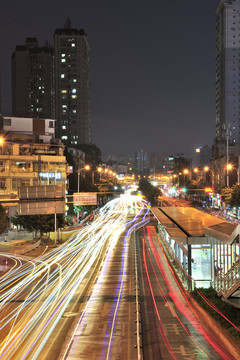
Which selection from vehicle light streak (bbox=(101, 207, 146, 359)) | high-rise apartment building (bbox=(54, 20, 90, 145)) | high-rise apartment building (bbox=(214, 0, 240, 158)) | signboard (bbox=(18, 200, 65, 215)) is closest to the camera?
vehicle light streak (bbox=(101, 207, 146, 359))

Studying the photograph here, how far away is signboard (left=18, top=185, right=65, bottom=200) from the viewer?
99.7 feet

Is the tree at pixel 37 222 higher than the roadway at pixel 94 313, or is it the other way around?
the tree at pixel 37 222

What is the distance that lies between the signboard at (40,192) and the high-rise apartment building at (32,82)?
478ft

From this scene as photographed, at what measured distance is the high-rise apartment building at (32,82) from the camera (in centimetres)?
17100

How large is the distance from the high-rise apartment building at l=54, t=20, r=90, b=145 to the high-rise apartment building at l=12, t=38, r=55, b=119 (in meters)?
10.2

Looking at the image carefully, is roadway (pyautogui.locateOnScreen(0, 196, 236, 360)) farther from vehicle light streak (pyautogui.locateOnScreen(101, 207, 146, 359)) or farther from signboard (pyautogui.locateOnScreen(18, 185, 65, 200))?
signboard (pyautogui.locateOnScreen(18, 185, 65, 200))

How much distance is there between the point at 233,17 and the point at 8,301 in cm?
14039

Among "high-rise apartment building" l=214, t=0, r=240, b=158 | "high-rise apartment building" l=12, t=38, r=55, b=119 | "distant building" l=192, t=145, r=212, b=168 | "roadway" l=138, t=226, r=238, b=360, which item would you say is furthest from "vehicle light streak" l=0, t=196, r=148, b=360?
"high-rise apartment building" l=12, t=38, r=55, b=119

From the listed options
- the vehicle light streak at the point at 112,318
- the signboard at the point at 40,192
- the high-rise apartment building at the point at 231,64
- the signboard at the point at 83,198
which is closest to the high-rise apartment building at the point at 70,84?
the high-rise apartment building at the point at 231,64

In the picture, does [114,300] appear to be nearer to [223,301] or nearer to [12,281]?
[223,301]

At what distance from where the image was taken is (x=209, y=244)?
19578mm

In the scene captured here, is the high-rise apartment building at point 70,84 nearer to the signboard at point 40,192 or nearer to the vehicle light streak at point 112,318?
the signboard at point 40,192

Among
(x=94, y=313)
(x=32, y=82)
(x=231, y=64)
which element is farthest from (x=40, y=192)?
(x=32, y=82)

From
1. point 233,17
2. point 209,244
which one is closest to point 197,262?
point 209,244
